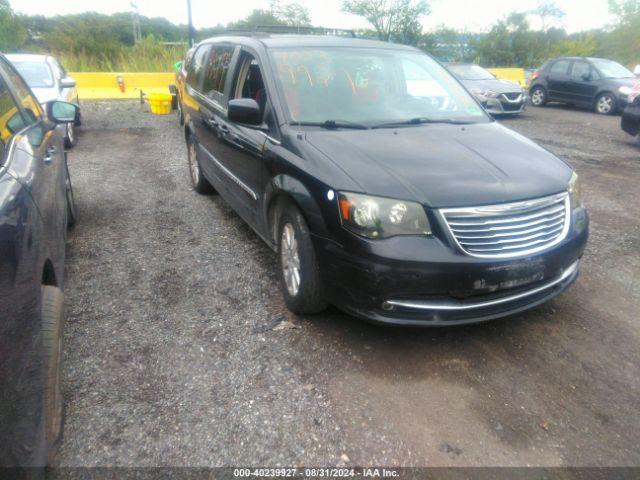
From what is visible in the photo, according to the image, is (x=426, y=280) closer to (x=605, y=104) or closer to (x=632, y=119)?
(x=632, y=119)

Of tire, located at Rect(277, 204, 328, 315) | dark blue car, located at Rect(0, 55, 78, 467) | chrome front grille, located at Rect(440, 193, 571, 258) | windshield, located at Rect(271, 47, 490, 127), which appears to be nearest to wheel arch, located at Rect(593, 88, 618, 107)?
windshield, located at Rect(271, 47, 490, 127)

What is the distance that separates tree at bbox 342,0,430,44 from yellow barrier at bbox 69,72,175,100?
14728 mm

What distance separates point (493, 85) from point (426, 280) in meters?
12.2

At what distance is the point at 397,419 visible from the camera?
254cm

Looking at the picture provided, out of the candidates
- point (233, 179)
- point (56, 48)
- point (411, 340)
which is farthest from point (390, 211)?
point (56, 48)

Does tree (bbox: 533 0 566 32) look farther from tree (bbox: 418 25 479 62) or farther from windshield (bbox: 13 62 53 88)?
windshield (bbox: 13 62 53 88)

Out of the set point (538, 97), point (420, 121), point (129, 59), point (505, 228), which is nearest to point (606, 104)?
point (538, 97)

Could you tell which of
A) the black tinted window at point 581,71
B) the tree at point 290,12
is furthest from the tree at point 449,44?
the black tinted window at point 581,71

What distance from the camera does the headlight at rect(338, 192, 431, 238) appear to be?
2689mm

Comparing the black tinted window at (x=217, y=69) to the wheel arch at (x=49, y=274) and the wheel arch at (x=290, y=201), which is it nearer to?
the wheel arch at (x=290, y=201)

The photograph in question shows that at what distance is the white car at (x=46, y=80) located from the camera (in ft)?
27.4

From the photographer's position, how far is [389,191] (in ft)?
8.95

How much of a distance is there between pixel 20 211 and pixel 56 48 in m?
23.9

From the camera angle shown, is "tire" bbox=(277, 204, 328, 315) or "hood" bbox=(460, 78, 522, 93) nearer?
"tire" bbox=(277, 204, 328, 315)
